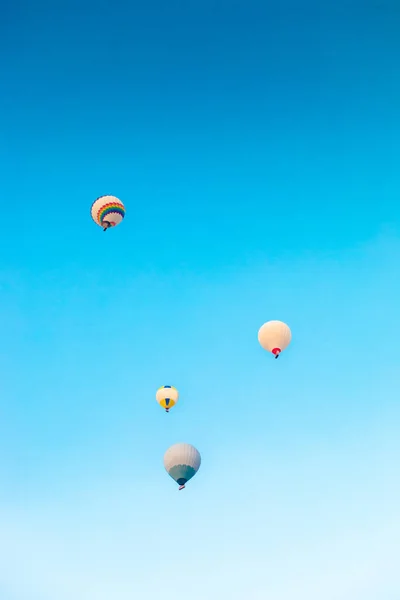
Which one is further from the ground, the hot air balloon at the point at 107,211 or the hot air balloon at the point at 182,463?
the hot air balloon at the point at 107,211

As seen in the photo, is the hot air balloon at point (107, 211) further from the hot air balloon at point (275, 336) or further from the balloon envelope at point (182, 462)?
the balloon envelope at point (182, 462)

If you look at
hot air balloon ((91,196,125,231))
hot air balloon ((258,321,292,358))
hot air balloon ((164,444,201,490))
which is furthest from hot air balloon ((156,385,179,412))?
hot air balloon ((91,196,125,231))

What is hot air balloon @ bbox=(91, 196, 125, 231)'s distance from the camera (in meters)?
28.0

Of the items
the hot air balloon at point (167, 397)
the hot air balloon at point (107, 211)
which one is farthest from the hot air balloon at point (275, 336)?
the hot air balloon at point (107, 211)

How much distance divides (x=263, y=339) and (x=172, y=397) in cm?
617

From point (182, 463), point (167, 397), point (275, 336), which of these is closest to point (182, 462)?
point (182, 463)

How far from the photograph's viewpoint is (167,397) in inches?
1062

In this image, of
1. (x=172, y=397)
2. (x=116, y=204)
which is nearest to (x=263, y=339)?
(x=172, y=397)

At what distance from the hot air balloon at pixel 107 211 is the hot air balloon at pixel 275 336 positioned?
10553 mm

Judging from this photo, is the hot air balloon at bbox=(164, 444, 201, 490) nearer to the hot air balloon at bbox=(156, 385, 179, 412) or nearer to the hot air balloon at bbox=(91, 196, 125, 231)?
the hot air balloon at bbox=(156, 385, 179, 412)

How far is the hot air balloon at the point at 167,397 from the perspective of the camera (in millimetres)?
26938

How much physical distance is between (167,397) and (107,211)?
1078cm

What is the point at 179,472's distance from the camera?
24156 millimetres

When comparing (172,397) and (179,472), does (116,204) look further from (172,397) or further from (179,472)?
(179,472)
